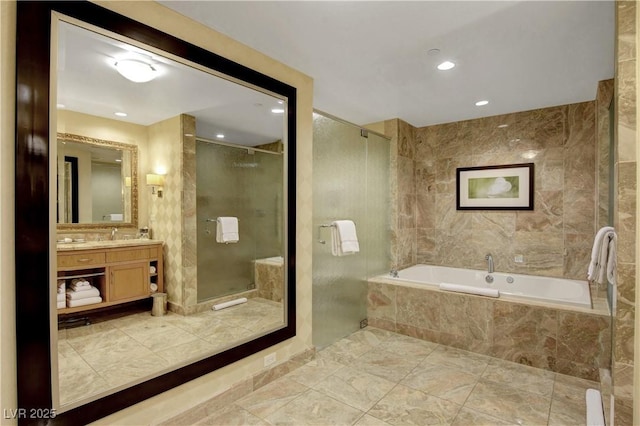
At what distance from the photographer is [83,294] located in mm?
1689

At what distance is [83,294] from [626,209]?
2.69 meters

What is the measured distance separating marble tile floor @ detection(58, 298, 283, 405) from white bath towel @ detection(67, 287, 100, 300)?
150 mm

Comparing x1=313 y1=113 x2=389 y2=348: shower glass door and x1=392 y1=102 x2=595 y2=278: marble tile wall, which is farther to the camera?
x1=392 y1=102 x2=595 y2=278: marble tile wall

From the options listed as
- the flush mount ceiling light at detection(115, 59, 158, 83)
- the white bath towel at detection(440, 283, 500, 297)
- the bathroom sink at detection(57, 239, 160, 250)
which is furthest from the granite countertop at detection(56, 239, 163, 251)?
the white bath towel at detection(440, 283, 500, 297)

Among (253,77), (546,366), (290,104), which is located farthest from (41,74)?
(546,366)

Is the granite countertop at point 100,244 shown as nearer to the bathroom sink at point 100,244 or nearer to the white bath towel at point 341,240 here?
the bathroom sink at point 100,244

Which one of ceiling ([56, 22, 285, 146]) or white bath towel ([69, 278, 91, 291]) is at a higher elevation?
ceiling ([56, 22, 285, 146])

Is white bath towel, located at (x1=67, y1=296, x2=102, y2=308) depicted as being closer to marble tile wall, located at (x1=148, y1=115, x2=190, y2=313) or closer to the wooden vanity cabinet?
the wooden vanity cabinet

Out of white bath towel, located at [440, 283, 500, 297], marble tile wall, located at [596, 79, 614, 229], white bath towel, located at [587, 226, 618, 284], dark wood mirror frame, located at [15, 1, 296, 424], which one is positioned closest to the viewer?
dark wood mirror frame, located at [15, 1, 296, 424]

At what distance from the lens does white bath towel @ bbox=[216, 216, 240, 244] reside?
2.37m

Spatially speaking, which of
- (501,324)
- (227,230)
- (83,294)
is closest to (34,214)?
(83,294)

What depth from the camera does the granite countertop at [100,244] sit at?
5.15 feet

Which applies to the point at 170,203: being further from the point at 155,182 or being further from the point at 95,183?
the point at 95,183

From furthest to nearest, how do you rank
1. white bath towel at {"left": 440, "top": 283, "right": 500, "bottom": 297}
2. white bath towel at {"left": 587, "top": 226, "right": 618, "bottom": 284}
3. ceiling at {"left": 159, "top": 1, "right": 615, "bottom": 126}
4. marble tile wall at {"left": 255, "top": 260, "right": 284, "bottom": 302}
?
white bath towel at {"left": 440, "top": 283, "right": 500, "bottom": 297}
marble tile wall at {"left": 255, "top": 260, "right": 284, "bottom": 302}
ceiling at {"left": 159, "top": 1, "right": 615, "bottom": 126}
white bath towel at {"left": 587, "top": 226, "right": 618, "bottom": 284}
